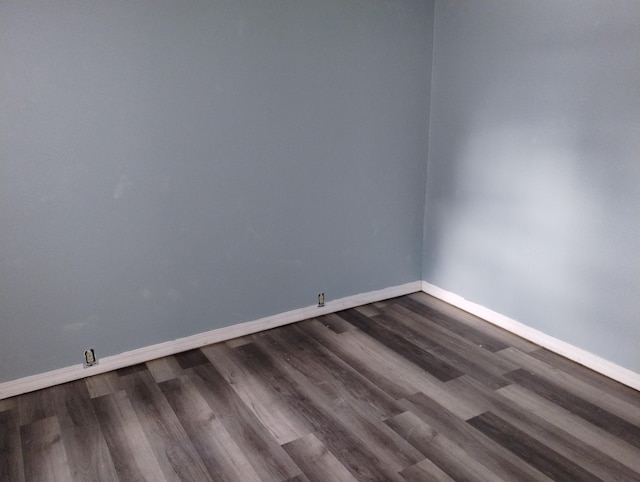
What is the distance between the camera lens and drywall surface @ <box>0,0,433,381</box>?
2.65 meters

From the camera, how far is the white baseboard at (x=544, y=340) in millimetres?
2873

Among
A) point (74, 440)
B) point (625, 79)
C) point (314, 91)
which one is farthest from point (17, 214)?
point (625, 79)

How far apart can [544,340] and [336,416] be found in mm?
1348

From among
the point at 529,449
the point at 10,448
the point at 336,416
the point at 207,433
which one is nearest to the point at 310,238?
the point at 336,416

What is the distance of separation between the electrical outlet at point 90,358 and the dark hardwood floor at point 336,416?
3.1 inches

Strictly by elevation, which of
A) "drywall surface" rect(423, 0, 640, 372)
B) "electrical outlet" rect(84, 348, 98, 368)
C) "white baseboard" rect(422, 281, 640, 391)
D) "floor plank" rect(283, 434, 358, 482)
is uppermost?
"drywall surface" rect(423, 0, 640, 372)

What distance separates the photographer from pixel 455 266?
3.77 meters

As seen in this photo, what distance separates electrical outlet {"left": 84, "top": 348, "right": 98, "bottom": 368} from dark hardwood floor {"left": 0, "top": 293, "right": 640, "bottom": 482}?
3.1 inches

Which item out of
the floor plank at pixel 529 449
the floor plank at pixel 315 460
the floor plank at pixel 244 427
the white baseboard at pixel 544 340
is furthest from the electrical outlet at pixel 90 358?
the white baseboard at pixel 544 340

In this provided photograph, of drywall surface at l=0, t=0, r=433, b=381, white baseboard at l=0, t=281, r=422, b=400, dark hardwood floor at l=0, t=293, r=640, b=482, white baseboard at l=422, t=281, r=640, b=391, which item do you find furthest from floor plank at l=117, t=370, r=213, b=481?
white baseboard at l=422, t=281, r=640, b=391

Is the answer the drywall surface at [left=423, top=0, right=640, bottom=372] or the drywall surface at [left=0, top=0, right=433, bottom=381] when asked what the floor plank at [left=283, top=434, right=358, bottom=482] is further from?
the drywall surface at [left=423, top=0, right=640, bottom=372]

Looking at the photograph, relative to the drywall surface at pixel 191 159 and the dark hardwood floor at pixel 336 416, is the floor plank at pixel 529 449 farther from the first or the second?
the drywall surface at pixel 191 159

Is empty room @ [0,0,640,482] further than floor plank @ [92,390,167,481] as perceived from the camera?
Yes

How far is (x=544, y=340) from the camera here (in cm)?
324
